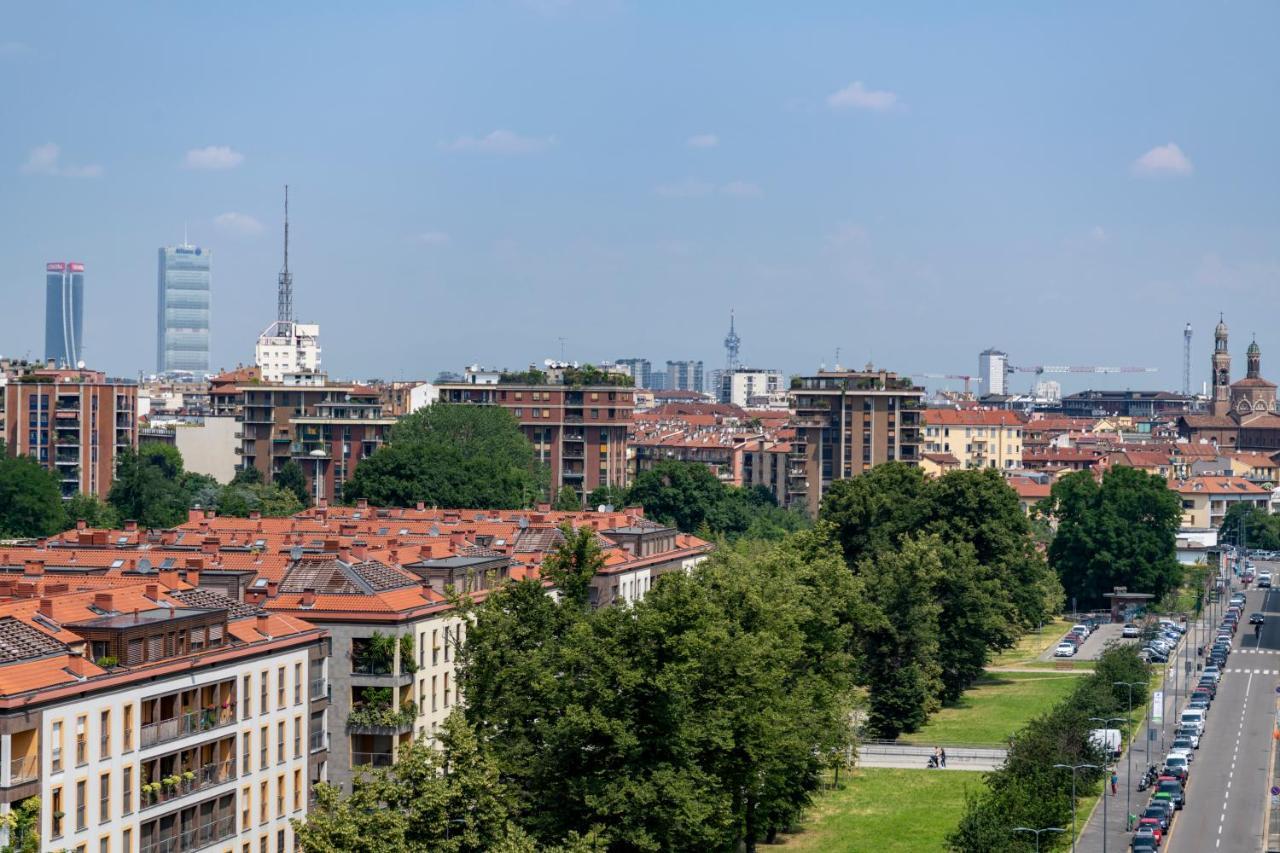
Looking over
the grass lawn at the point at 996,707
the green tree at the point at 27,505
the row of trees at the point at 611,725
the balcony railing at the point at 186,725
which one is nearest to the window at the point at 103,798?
the balcony railing at the point at 186,725

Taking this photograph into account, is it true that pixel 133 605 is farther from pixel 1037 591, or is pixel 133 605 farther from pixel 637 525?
pixel 1037 591

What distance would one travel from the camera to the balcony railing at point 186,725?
65.4 metres

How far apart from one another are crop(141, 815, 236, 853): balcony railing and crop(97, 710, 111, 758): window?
3370mm

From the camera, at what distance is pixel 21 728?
5847 centimetres

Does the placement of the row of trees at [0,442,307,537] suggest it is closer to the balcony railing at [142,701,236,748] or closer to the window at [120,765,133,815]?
the balcony railing at [142,701,236,748]

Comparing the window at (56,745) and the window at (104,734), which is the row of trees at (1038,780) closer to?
the window at (104,734)

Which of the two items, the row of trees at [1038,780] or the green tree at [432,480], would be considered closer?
the row of trees at [1038,780]

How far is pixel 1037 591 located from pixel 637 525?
29.9 m

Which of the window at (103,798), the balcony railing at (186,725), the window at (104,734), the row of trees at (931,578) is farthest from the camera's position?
the row of trees at (931,578)

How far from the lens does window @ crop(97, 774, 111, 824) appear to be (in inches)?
2427

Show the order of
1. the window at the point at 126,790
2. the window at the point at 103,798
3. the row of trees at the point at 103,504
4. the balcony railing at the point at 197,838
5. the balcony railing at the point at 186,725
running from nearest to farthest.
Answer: the window at the point at 103,798
the window at the point at 126,790
the balcony railing at the point at 197,838
the balcony railing at the point at 186,725
the row of trees at the point at 103,504

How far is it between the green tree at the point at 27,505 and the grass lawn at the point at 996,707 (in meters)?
80.4

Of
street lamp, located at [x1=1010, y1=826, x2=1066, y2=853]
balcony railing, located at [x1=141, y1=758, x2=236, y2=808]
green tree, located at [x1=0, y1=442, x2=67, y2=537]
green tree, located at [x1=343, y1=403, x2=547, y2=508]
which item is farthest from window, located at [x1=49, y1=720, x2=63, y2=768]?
green tree, located at [x1=0, y1=442, x2=67, y2=537]

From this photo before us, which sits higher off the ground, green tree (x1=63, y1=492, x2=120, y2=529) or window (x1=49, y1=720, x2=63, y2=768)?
window (x1=49, y1=720, x2=63, y2=768)
